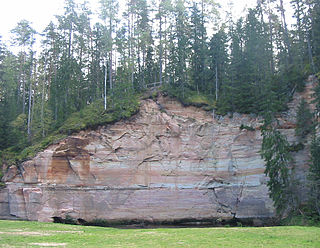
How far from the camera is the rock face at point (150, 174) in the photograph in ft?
98.1

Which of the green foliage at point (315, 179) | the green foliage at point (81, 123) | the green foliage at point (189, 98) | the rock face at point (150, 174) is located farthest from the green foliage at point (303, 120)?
the green foliage at point (81, 123)

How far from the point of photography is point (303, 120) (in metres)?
29.9

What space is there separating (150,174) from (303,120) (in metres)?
15.1

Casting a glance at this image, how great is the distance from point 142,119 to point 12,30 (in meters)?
25.8

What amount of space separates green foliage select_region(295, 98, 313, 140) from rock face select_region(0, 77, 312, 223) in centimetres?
110

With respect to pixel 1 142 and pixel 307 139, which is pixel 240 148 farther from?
pixel 1 142

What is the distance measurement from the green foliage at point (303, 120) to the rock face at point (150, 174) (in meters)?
1.10

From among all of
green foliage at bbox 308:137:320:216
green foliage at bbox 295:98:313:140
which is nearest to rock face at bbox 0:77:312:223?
green foliage at bbox 295:98:313:140

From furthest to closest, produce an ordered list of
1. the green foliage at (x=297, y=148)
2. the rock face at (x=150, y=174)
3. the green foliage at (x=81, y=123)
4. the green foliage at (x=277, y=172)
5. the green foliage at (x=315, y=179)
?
1. the green foliage at (x=81, y=123)
2. the green foliage at (x=297, y=148)
3. the rock face at (x=150, y=174)
4. the green foliage at (x=277, y=172)
5. the green foliage at (x=315, y=179)

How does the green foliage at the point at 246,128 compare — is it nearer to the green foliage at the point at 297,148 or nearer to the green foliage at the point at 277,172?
the green foliage at the point at 297,148

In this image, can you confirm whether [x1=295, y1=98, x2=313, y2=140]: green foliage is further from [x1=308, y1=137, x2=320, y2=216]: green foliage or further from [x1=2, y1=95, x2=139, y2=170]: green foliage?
[x1=2, y1=95, x2=139, y2=170]: green foliage

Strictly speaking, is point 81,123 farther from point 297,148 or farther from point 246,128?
point 297,148

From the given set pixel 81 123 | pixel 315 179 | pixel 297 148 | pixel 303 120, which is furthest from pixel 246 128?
pixel 81 123

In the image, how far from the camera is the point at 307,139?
30500 mm
